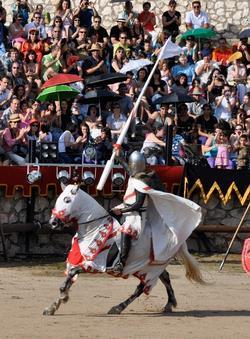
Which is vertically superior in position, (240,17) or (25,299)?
(240,17)

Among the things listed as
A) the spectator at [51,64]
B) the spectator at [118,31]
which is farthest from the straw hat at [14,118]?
the spectator at [118,31]

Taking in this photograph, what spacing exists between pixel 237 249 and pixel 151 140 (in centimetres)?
256

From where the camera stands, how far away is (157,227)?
16.0 meters

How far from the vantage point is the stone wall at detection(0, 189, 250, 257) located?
2139 centimetres

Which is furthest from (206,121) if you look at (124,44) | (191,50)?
(191,50)

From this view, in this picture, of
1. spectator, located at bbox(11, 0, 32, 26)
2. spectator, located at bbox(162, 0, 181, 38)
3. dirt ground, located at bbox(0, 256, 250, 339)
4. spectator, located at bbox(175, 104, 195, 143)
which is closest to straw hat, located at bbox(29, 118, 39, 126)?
dirt ground, located at bbox(0, 256, 250, 339)

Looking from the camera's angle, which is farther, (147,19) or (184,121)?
(147,19)

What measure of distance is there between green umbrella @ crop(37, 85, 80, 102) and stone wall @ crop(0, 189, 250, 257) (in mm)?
2192

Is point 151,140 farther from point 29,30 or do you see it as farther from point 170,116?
point 29,30

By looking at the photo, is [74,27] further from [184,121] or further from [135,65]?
[184,121]

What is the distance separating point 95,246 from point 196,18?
47.6 ft

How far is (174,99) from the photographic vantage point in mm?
23578

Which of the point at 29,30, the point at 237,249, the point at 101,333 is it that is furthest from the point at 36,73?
the point at 101,333

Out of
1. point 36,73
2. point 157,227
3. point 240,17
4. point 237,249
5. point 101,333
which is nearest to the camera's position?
point 101,333
